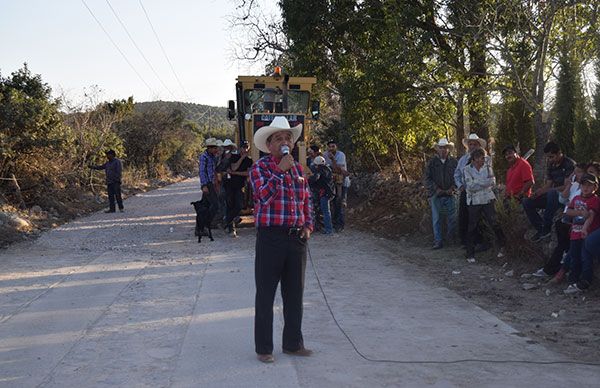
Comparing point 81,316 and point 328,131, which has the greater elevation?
point 328,131

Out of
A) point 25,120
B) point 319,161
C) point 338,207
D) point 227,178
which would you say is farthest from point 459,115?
point 25,120

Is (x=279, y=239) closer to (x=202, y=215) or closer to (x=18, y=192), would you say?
(x=202, y=215)

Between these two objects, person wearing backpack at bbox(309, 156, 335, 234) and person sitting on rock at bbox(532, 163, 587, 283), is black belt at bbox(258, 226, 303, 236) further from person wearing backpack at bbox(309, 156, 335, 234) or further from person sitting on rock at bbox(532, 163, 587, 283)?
person wearing backpack at bbox(309, 156, 335, 234)

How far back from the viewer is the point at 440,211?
12.1m

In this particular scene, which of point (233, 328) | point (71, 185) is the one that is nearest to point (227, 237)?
point (233, 328)

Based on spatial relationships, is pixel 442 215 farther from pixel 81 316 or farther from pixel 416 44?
pixel 81 316

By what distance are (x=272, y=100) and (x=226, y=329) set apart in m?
9.43

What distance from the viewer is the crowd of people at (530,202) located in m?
7.97

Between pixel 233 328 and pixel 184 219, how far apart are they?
11.4m

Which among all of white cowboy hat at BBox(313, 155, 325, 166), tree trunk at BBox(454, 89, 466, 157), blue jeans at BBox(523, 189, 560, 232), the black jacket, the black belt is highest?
tree trunk at BBox(454, 89, 466, 157)

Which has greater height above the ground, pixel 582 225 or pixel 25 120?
pixel 25 120

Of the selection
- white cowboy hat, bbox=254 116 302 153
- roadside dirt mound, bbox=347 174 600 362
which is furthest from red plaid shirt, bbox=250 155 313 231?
roadside dirt mound, bbox=347 174 600 362

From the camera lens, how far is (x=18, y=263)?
1077 centimetres

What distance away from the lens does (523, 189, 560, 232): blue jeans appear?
31.0ft
